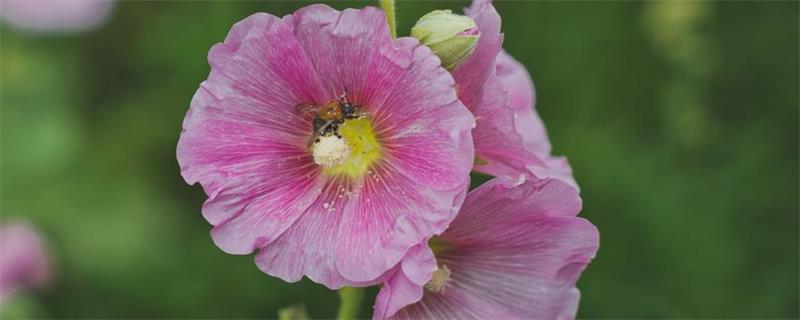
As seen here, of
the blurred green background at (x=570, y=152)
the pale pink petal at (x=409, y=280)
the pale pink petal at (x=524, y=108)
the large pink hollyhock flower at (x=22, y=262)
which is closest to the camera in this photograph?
the pale pink petal at (x=409, y=280)

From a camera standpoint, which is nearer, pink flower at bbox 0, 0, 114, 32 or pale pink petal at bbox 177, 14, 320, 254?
pale pink petal at bbox 177, 14, 320, 254

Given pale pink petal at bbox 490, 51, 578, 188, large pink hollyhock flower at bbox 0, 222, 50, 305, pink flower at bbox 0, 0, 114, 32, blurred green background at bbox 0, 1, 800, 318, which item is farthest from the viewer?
pink flower at bbox 0, 0, 114, 32

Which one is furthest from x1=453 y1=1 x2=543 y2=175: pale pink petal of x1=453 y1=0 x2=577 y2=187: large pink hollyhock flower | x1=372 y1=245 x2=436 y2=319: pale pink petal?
x1=372 y1=245 x2=436 y2=319: pale pink petal

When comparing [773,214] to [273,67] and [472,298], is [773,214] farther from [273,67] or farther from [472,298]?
[273,67]

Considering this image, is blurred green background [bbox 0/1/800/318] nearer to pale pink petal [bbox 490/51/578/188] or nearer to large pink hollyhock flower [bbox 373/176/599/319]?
A: pale pink petal [bbox 490/51/578/188]

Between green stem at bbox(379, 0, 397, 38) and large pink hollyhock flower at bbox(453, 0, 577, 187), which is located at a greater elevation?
green stem at bbox(379, 0, 397, 38)

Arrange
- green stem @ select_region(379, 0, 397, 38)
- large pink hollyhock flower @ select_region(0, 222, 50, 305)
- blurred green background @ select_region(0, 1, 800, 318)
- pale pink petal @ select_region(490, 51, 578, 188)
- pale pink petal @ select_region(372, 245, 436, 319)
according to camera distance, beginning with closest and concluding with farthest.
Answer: pale pink petal @ select_region(372, 245, 436, 319) < green stem @ select_region(379, 0, 397, 38) < pale pink petal @ select_region(490, 51, 578, 188) < blurred green background @ select_region(0, 1, 800, 318) < large pink hollyhock flower @ select_region(0, 222, 50, 305)

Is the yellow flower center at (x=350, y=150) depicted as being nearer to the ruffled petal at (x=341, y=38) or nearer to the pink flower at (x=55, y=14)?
the ruffled petal at (x=341, y=38)

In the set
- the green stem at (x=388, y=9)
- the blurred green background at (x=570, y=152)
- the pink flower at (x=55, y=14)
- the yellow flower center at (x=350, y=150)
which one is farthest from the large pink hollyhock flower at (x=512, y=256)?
the pink flower at (x=55, y=14)
